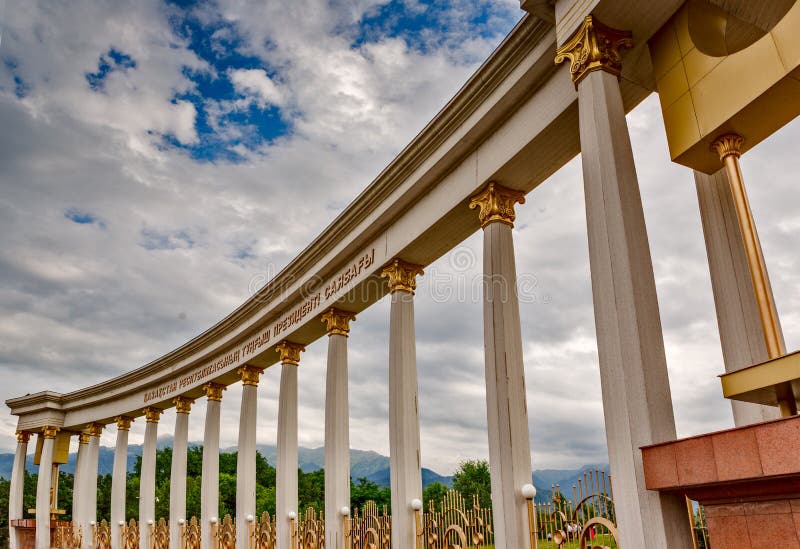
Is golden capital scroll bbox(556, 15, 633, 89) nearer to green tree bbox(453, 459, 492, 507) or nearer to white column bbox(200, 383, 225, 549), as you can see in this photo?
white column bbox(200, 383, 225, 549)

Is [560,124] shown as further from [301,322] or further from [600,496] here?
[301,322]

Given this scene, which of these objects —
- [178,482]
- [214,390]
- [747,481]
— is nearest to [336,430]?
[214,390]

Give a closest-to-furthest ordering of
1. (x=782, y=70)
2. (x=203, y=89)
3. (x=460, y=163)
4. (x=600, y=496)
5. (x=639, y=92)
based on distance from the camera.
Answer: (x=782, y=70), (x=600, y=496), (x=639, y=92), (x=460, y=163), (x=203, y=89)

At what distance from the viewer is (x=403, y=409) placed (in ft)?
93.9

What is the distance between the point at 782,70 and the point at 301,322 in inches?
1130

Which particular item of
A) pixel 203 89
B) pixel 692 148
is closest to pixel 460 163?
pixel 692 148

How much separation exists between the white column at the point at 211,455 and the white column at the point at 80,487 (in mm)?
23306

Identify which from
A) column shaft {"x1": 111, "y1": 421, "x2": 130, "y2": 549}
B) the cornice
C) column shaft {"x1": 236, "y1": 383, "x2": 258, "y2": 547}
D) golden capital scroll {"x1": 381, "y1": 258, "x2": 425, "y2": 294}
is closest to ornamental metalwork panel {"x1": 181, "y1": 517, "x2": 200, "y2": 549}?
column shaft {"x1": 236, "y1": 383, "x2": 258, "y2": 547}

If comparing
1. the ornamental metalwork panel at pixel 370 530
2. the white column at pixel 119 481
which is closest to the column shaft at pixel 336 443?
the ornamental metalwork panel at pixel 370 530

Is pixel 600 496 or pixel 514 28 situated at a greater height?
pixel 514 28

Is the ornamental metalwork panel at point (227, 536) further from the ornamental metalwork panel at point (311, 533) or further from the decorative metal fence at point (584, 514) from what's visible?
the decorative metal fence at point (584, 514)

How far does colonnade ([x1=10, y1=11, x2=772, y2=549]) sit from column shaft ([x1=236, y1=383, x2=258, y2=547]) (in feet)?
0.74

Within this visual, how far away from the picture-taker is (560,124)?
21469 millimetres

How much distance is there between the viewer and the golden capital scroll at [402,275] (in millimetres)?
30734
